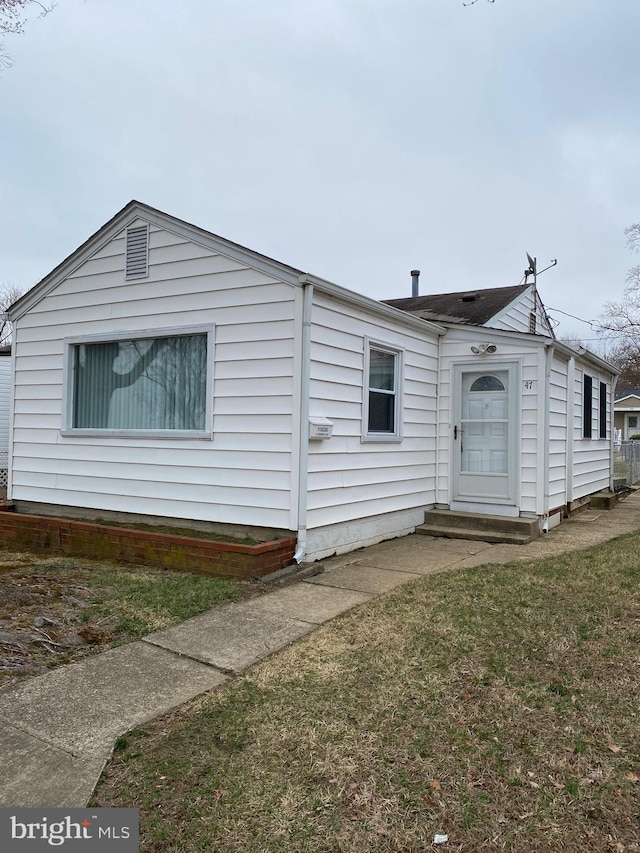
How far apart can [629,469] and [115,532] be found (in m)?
14.3

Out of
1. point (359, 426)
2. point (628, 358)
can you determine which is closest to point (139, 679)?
point (359, 426)

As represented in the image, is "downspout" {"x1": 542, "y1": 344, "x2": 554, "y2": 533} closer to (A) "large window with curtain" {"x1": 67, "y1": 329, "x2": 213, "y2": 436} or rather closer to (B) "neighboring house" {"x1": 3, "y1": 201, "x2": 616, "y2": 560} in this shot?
(B) "neighboring house" {"x1": 3, "y1": 201, "x2": 616, "y2": 560}

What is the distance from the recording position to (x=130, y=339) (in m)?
7.26

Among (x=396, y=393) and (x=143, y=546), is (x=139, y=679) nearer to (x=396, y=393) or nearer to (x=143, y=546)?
(x=143, y=546)

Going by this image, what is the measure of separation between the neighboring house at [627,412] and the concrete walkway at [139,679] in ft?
153

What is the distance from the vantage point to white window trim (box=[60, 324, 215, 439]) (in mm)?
6547

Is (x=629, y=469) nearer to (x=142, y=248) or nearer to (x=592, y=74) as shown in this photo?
(x=592, y=74)

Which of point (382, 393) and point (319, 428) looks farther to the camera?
point (382, 393)

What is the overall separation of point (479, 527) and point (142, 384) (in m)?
4.71

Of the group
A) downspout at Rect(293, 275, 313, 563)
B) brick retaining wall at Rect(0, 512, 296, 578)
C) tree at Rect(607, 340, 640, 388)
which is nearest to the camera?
brick retaining wall at Rect(0, 512, 296, 578)

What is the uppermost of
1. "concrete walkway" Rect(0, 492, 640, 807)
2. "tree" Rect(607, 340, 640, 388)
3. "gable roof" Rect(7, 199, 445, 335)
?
"tree" Rect(607, 340, 640, 388)

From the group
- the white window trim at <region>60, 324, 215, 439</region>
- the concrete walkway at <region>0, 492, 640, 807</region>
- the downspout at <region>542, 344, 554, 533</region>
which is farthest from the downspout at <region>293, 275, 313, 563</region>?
the downspout at <region>542, 344, 554, 533</region>

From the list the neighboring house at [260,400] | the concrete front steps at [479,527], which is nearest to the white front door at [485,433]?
the neighboring house at [260,400]

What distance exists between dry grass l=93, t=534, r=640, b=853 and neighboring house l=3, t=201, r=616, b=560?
101 inches
